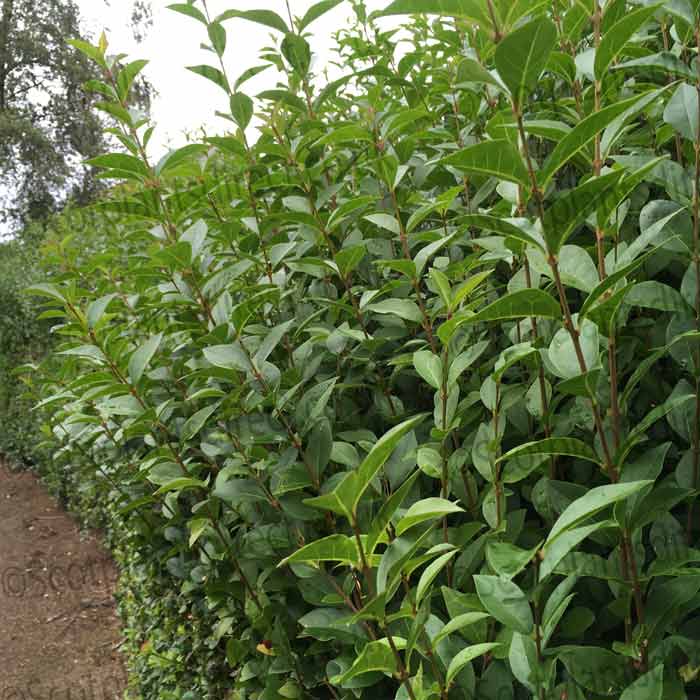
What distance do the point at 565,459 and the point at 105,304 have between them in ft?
4.48

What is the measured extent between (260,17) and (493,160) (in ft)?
3.42

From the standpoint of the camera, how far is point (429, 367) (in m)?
1.24

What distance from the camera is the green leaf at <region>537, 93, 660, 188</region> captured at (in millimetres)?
820

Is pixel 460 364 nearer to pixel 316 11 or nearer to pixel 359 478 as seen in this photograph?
pixel 359 478

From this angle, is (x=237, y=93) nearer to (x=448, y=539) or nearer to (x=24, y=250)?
(x=448, y=539)

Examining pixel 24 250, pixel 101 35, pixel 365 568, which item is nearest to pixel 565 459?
pixel 365 568

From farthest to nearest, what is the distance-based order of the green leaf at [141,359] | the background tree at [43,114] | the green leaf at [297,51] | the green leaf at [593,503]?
the background tree at [43,114] → the green leaf at [141,359] → the green leaf at [297,51] → the green leaf at [593,503]

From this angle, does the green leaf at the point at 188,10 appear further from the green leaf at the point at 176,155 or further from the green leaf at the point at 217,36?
the green leaf at the point at 176,155

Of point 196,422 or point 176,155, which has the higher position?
point 176,155

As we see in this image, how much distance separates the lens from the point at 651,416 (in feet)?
3.18

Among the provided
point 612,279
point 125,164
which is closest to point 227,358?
point 125,164

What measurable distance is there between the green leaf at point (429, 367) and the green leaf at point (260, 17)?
0.94 m

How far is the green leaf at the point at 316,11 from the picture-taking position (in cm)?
173

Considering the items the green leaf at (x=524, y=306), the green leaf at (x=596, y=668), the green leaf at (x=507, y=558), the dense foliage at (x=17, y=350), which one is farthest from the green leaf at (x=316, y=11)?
the dense foliage at (x=17, y=350)
